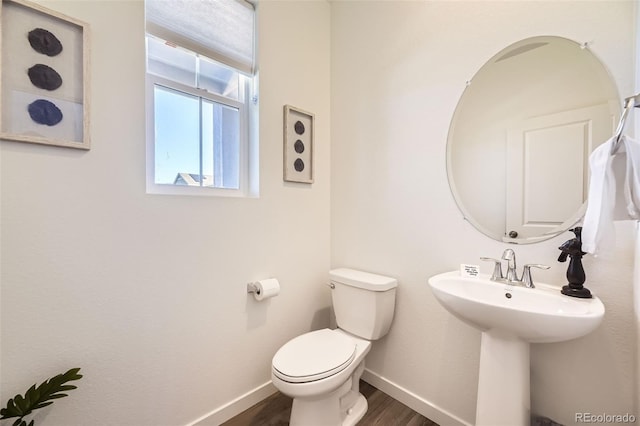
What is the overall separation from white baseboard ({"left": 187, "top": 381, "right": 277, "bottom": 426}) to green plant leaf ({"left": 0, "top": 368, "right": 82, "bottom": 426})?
0.65 metres

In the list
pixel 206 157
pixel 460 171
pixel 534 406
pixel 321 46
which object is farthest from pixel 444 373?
pixel 321 46

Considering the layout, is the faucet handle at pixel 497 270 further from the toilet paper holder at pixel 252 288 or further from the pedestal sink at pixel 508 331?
the toilet paper holder at pixel 252 288

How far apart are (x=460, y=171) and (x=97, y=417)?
194 centimetres

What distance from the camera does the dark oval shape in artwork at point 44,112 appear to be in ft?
3.10

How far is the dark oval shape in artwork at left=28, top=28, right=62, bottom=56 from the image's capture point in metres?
0.94

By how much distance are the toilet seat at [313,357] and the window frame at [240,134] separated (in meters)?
0.88

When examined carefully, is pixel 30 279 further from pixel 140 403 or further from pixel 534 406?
pixel 534 406

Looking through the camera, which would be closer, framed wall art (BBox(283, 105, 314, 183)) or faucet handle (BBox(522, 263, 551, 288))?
faucet handle (BBox(522, 263, 551, 288))

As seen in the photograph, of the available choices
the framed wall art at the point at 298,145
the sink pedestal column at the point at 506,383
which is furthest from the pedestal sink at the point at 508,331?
the framed wall art at the point at 298,145

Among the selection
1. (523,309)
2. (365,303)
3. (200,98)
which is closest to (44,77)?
→ (200,98)

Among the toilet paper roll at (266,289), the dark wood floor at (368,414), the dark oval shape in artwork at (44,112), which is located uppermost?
the dark oval shape in artwork at (44,112)

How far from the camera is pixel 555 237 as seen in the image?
1.08m

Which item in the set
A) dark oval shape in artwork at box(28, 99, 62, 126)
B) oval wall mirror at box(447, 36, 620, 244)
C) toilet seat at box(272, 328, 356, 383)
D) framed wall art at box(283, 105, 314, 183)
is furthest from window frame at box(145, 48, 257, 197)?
oval wall mirror at box(447, 36, 620, 244)

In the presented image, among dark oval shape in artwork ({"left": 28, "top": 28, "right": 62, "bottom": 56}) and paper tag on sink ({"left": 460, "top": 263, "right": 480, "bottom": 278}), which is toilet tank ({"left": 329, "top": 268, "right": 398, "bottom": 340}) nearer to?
paper tag on sink ({"left": 460, "top": 263, "right": 480, "bottom": 278})
